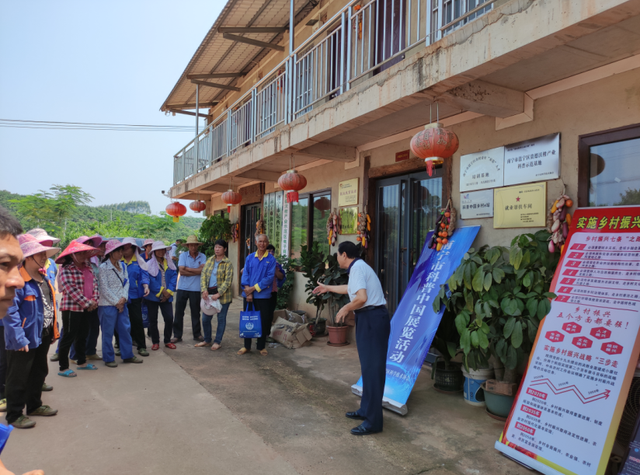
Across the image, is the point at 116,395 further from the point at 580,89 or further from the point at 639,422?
the point at 580,89

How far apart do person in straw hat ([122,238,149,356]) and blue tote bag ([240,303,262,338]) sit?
4.61 feet

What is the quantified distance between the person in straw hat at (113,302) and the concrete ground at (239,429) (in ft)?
0.92

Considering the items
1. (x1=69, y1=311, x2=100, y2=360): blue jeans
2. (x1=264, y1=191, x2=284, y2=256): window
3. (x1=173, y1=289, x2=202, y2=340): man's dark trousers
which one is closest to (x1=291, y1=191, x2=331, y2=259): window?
(x1=264, y1=191, x2=284, y2=256): window

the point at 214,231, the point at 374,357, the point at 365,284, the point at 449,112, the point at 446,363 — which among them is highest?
the point at 449,112

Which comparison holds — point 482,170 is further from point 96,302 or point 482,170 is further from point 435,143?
point 96,302

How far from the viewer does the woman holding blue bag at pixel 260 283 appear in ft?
19.7

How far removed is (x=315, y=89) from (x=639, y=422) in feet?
17.6

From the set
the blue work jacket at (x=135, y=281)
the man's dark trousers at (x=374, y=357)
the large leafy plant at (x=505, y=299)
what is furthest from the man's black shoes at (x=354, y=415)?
the blue work jacket at (x=135, y=281)

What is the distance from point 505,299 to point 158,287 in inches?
184

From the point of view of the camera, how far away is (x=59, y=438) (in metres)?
3.40

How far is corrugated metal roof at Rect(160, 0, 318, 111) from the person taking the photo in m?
7.78

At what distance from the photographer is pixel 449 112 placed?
16.6 feet

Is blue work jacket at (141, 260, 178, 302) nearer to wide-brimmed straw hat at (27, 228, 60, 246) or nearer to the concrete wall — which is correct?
wide-brimmed straw hat at (27, 228, 60, 246)

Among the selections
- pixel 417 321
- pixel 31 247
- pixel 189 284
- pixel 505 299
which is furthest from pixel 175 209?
pixel 505 299
